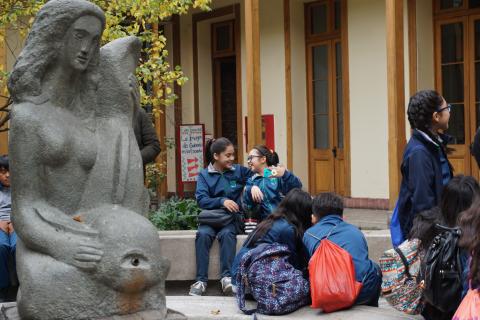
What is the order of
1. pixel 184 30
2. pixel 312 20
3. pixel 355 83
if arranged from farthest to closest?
pixel 184 30 < pixel 312 20 < pixel 355 83

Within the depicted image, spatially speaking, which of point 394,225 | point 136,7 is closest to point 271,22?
point 136,7

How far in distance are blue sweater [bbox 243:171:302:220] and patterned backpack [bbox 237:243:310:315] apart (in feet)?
5.47

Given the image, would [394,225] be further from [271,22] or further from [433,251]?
[271,22]

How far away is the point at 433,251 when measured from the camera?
4.74 metres

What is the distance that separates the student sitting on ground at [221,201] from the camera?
7.29 meters

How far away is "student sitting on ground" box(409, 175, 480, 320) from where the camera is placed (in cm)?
489

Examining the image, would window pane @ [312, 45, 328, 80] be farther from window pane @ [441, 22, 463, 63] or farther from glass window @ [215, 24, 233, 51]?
glass window @ [215, 24, 233, 51]

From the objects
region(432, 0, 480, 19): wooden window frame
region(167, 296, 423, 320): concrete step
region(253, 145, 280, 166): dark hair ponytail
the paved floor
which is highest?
region(432, 0, 480, 19): wooden window frame

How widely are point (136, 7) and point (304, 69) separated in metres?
5.91

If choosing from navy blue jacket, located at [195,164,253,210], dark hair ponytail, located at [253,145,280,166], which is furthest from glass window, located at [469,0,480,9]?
navy blue jacket, located at [195,164,253,210]

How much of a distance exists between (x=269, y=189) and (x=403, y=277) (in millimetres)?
2313

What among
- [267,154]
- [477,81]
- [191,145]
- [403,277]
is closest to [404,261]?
[403,277]

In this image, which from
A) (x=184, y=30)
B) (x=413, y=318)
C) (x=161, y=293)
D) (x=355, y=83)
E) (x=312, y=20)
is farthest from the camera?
(x=184, y=30)

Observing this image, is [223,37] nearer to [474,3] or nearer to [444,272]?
[474,3]
